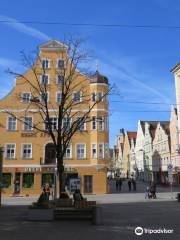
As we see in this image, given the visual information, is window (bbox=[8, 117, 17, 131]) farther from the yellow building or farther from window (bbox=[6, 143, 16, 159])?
window (bbox=[6, 143, 16, 159])

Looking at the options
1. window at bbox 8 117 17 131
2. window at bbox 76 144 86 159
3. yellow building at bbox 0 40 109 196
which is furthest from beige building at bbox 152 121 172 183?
window at bbox 8 117 17 131

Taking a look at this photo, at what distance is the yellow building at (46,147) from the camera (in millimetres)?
48250

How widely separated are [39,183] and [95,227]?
33.6 meters

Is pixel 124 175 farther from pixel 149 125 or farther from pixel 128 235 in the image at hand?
pixel 128 235

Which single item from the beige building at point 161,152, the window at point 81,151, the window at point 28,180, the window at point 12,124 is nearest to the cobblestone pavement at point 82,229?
the window at point 28,180

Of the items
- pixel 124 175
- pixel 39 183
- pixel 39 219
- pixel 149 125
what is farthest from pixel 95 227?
pixel 124 175

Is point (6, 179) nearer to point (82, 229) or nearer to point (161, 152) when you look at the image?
point (82, 229)

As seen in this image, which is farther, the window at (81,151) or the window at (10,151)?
the window at (81,151)

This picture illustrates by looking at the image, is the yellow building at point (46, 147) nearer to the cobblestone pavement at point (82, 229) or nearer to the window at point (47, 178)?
the window at point (47, 178)

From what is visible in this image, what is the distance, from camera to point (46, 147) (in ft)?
162

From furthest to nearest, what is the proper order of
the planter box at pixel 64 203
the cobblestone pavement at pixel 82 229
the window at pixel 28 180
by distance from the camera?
the window at pixel 28 180 → the planter box at pixel 64 203 → the cobblestone pavement at pixel 82 229

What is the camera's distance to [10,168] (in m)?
48.3

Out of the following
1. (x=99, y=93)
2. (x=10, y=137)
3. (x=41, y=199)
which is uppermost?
(x=99, y=93)

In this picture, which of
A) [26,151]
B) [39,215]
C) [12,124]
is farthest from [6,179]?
[39,215]
